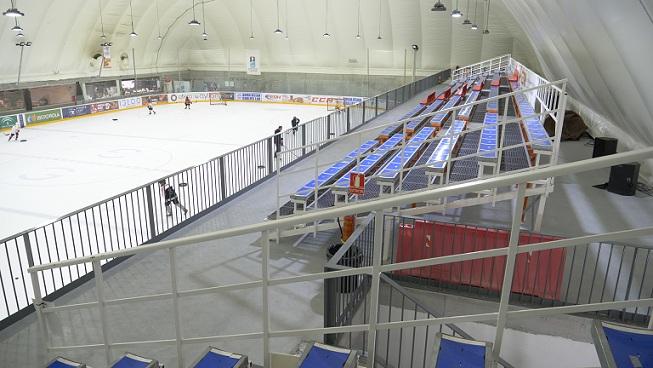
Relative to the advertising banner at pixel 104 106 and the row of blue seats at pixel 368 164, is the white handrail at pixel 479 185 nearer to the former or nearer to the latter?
the row of blue seats at pixel 368 164

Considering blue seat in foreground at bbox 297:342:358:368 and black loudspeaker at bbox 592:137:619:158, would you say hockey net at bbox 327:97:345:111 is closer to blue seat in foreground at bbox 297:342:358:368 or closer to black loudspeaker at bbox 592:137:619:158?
black loudspeaker at bbox 592:137:619:158

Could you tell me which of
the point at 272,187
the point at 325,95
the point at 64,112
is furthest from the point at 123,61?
the point at 272,187

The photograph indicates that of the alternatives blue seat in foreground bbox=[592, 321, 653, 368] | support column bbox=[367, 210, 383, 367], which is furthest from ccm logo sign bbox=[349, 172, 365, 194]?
blue seat in foreground bbox=[592, 321, 653, 368]

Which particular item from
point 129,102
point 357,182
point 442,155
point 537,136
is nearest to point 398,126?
point 442,155

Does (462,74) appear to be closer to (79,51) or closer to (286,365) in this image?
(79,51)

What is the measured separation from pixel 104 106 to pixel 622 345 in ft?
139

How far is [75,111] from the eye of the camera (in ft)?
120

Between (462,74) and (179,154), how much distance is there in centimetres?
2396

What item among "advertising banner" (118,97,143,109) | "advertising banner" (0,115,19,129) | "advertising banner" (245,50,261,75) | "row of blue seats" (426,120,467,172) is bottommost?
"advertising banner" (0,115,19,129)

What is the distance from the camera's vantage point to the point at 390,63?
4478 centimetres

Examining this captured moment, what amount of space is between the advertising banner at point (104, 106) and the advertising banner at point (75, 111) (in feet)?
1.66

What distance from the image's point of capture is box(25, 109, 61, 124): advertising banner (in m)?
32.6

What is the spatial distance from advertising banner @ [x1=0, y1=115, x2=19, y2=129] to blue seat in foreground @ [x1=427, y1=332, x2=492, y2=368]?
3537cm

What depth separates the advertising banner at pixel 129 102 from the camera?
40.9 m
